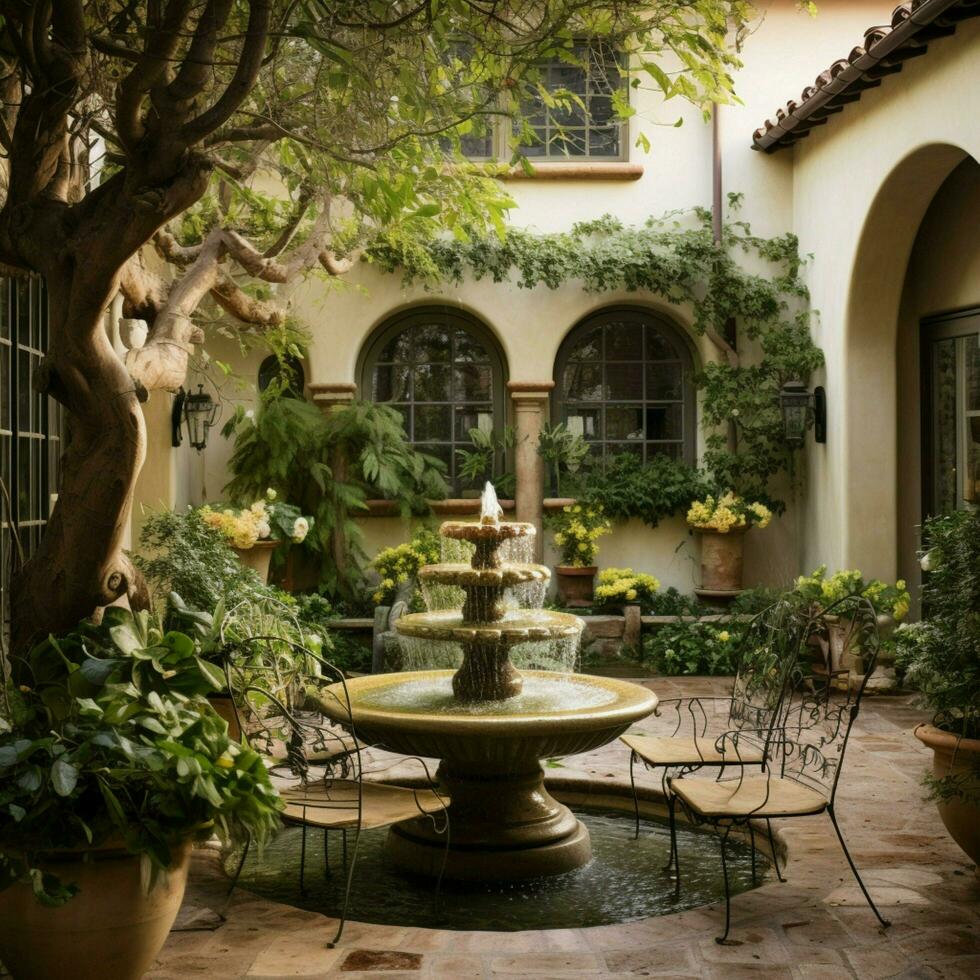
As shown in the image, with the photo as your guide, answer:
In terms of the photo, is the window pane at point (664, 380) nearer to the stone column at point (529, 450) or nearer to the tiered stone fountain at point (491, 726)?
the stone column at point (529, 450)

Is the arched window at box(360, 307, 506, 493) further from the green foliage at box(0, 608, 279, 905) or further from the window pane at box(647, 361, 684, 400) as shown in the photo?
the green foliage at box(0, 608, 279, 905)

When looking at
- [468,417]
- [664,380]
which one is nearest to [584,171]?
[664,380]

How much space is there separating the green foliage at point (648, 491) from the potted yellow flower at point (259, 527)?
254cm

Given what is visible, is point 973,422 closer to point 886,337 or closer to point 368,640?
point 886,337

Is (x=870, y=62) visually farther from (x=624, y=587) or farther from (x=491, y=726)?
(x=491, y=726)

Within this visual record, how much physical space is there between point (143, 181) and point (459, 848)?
9.66 feet

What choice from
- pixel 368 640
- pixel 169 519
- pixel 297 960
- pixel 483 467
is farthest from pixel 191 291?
pixel 483 467

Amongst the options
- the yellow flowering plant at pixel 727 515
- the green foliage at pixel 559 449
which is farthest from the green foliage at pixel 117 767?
the green foliage at pixel 559 449

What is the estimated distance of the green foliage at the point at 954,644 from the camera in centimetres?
468

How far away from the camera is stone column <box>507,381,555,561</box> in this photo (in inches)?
427

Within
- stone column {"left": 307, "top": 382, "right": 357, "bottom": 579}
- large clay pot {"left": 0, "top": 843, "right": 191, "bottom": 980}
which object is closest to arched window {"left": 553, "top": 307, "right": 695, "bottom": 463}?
stone column {"left": 307, "top": 382, "right": 357, "bottom": 579}

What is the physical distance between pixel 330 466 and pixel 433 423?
1165 millimetres

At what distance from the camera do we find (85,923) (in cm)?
324

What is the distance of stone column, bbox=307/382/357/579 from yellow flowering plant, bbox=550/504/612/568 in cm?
182
